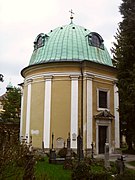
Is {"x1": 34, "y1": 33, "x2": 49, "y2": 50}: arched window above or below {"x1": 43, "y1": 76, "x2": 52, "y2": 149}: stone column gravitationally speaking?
above

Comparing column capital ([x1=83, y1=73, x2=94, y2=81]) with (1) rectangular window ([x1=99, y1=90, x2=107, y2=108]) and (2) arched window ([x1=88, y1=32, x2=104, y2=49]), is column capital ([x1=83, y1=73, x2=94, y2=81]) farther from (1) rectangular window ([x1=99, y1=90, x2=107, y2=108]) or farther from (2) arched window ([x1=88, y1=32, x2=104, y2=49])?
(2) arched window ([x1=88, y1=32, x2=104, y2=49])

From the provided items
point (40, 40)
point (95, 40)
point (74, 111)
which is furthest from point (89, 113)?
point (40, 40)

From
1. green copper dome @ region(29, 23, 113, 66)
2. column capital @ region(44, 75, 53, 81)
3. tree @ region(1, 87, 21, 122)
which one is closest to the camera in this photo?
column capital @ region(44, 75, 53, 81)

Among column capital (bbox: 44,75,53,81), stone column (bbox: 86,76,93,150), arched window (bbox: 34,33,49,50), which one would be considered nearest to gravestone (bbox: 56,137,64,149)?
→ stone column (bbox: 86,76,93,150)

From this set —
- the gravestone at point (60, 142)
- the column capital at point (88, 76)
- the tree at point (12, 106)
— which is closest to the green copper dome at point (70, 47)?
the column capital at point (88, 76)

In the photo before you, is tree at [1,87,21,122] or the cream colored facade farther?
tree at [1,87,21,122]

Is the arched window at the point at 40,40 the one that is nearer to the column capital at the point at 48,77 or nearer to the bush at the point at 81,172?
the column capital at the point at 48,77

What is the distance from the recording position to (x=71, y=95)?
2183 cm

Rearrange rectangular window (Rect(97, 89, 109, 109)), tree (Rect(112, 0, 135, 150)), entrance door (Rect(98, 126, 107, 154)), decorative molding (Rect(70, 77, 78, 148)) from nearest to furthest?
1. tree (Rect(112, 0, 135, 150))
2. decorative molding (Rect(70, 77, 78, 148))
3. entrance door (Rect(98, 126, 107, 154))
4. rectangular window (Rect(97, 89, 109, 109))

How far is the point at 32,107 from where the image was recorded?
2303cm

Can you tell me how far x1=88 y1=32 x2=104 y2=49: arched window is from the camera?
24133 mm

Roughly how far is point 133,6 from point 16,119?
27545 millimetres

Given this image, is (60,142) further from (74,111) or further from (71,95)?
(71,95)

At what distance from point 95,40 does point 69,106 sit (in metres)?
6.77
